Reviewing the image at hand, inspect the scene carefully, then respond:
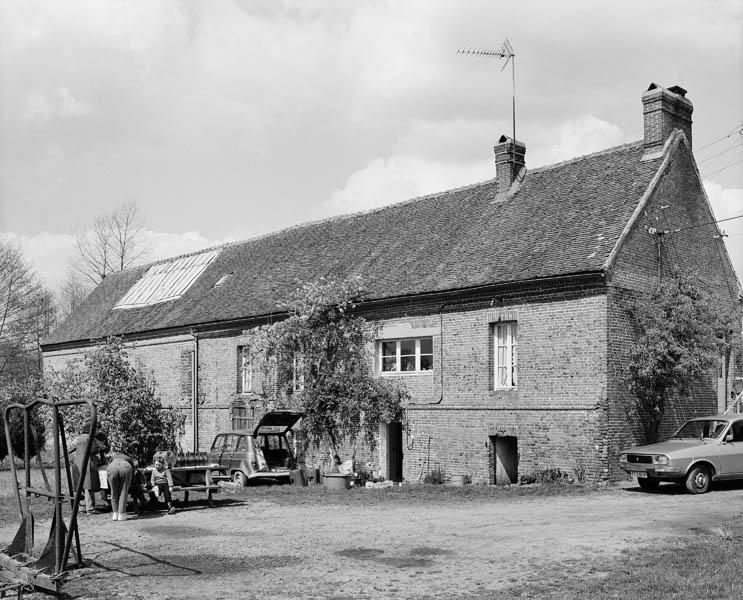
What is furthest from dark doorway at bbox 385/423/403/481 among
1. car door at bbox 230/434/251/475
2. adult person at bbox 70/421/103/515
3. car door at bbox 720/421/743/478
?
adult person at bbox 70/421/103/515

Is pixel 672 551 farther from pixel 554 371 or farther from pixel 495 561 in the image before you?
pixel 554 371

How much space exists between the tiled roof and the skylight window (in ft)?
2.77

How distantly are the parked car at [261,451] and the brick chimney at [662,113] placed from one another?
11.7 meters

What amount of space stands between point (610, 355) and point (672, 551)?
29.3 ft

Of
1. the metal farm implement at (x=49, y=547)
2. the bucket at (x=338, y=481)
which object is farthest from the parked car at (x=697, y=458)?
the metal farm implement at (x=49, y=547)

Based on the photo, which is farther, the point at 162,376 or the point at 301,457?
the point at 162,376

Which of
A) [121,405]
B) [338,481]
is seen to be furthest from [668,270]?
[121,405]

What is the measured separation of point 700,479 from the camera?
17547mm

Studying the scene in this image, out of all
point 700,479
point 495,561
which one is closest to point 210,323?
point 700,479

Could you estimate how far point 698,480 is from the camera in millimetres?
17500

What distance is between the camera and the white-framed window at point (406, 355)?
75.4ft

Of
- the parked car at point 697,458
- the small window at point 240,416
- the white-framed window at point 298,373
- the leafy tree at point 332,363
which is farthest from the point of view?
the small window at point 240,416

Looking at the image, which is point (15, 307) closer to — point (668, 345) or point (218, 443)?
point (218, 443)

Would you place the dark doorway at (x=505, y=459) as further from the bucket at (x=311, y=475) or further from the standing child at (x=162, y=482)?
the standing child at (x=162, y=482)
